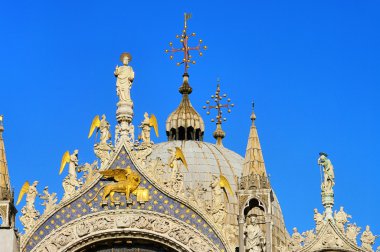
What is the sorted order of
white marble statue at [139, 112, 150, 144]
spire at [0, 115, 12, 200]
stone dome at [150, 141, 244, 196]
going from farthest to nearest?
stone dome at [150, 141, 244, 196], white marble statue at [139, 112, 150, 144], spire at [0, 115, 12, 200]

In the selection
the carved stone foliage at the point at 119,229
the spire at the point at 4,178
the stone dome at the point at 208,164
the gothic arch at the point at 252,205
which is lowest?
the carved stone foliage at the point at 119,229

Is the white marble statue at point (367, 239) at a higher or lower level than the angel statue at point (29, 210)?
lower

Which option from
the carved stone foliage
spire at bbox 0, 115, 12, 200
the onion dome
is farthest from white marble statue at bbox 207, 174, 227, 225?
the onion dome

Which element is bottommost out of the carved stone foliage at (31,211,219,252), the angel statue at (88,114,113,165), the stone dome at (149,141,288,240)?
the carved stone foliage at (31,211,219,252)

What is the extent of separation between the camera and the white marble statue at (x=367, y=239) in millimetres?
30312

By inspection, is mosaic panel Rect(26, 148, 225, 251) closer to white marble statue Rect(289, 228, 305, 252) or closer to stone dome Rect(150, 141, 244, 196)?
white marble statue Rect(289, 228, 305, 252)

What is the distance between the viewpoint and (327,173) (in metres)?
31.4

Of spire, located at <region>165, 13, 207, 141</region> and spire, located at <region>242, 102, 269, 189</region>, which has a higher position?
spire, located at <region>165, 13, 207, 141</region>

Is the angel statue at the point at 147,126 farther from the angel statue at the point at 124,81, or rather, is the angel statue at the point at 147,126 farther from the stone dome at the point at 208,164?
the stone dome at the point at 208,164

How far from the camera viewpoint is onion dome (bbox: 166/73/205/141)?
1596 inches

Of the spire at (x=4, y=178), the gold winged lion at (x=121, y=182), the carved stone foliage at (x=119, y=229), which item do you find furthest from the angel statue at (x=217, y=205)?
the spire at (x=4, y=178)

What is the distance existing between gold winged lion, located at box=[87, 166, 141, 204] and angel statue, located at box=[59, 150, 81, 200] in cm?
51

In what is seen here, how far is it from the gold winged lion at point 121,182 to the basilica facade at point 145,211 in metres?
0.02

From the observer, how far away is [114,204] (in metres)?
31.1
